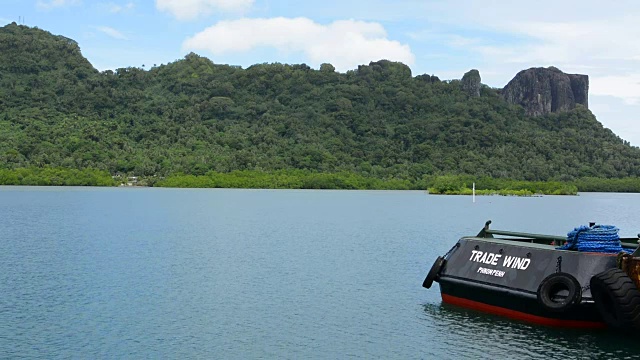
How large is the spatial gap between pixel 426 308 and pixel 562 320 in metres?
5.63

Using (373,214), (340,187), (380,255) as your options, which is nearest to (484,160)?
(340,187)

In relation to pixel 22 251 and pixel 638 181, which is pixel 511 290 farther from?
pixel 638 181

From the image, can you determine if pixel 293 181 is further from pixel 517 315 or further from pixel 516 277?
→ pixel 516 277

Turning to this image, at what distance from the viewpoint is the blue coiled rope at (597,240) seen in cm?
2058

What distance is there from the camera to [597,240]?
20703mm

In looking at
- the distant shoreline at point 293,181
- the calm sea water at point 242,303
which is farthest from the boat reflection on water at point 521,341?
the distant shoreline at point 293,181

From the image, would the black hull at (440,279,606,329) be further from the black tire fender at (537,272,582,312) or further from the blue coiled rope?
the blue coiled rope

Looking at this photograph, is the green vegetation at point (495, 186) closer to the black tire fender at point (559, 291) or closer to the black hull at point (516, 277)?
the black hull at point (516, 277)

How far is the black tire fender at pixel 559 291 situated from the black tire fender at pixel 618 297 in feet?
2.07

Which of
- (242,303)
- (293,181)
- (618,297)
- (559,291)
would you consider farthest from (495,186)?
(618,297)

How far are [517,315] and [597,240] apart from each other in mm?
3113

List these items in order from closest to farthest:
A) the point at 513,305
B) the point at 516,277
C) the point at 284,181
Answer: the point at 516,277 < the point at 513,305 < the point at 284,181

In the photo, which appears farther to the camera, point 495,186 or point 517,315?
point 495,186

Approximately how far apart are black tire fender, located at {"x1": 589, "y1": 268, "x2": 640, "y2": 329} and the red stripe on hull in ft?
4.00
